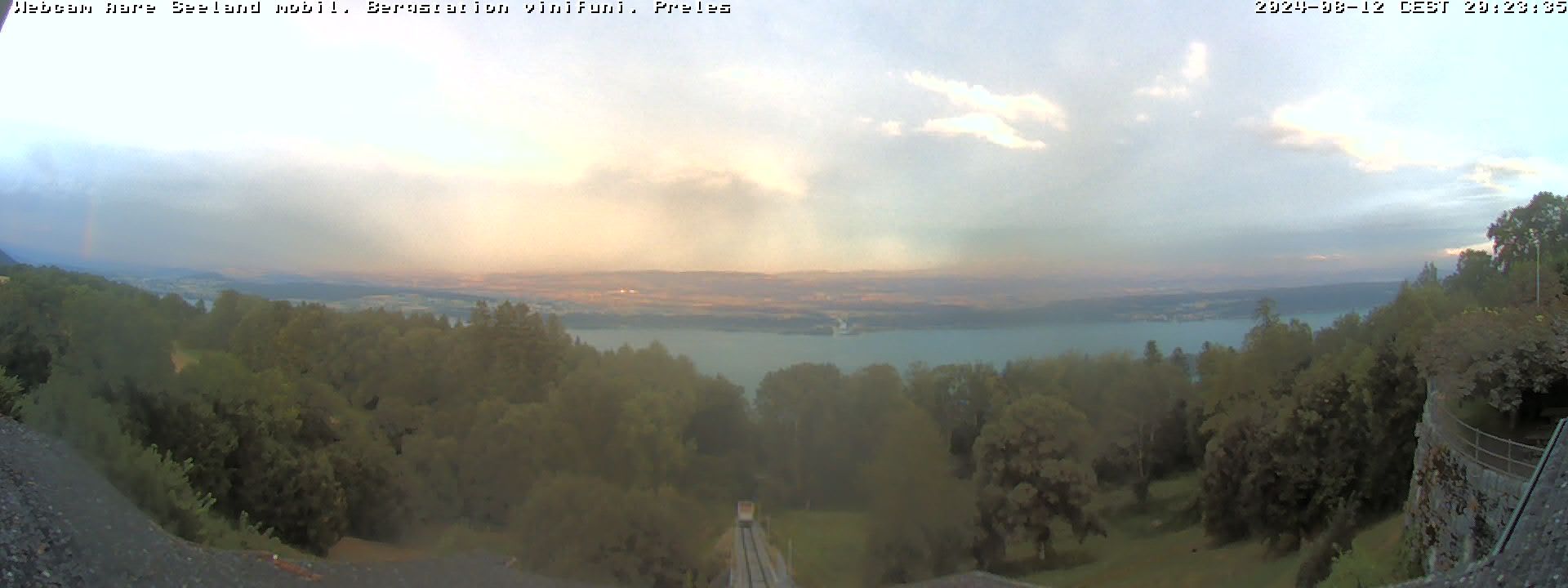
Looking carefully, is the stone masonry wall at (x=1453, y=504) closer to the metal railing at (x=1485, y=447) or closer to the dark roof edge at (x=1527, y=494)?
the metal railing at (x=1485, y=447)

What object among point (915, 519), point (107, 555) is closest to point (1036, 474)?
point (915, 519)

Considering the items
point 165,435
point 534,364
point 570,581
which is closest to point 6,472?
point 165,435

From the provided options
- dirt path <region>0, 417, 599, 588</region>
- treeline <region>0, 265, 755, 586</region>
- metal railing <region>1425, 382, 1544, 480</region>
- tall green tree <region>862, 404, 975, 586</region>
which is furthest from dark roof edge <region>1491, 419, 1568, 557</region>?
dirt path <region>0, 417, 599, 588</region>

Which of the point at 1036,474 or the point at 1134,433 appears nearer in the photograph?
the point at 1036,474

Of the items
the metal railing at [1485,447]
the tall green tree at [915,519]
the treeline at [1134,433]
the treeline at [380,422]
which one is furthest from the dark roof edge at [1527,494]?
the treeline at [380,422]

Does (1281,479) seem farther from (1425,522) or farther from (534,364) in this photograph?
(534,364)

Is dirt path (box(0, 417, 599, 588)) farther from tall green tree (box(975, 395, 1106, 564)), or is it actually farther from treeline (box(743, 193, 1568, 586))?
tall green tree (box(975, 395, 1106, 564))

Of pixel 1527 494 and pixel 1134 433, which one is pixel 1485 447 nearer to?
pixel 1527 494
